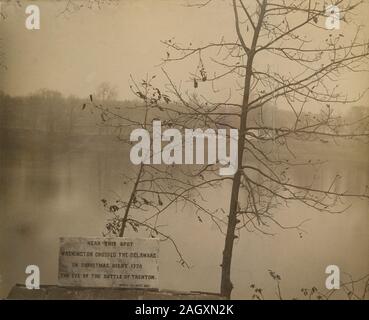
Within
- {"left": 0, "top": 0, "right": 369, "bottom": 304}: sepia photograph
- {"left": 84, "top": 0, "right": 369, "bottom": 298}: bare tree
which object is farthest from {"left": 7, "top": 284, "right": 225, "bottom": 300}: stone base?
Answer: {"left": 84, "top": 0, "right": 369, "bottom": 298}: bare tree

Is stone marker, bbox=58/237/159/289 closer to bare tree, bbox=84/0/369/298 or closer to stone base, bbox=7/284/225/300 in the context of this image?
stone base, bbox=7/284/225/300

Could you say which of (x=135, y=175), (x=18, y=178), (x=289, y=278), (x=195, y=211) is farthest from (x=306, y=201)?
(x=18, y=178)

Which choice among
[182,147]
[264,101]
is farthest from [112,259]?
[264,101]

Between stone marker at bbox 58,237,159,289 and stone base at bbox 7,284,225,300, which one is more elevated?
stone marker at bbox 58,237,159,289

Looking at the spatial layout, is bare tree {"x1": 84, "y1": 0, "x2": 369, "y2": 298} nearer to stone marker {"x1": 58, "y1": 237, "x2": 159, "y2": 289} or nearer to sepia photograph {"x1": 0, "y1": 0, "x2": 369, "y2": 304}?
sepia photograph {"x1": 0, "y1": 0, "x2": 369, "y2": 304}

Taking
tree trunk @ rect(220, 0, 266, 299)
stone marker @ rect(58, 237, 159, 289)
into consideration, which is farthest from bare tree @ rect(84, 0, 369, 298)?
stone marker @ rect(58, 237, 159, 289)

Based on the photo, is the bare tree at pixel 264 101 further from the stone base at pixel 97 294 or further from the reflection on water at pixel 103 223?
the stone base at pixel 97 294

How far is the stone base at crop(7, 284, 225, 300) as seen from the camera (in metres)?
2.43

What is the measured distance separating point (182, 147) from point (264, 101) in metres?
0.51

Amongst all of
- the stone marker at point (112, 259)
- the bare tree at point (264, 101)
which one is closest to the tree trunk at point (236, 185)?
the bare tree at point (264, 101)

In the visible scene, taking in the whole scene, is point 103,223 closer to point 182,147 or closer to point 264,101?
point 182,147

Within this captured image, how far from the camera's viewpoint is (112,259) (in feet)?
7.95

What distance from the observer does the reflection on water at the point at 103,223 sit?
7.95 ft

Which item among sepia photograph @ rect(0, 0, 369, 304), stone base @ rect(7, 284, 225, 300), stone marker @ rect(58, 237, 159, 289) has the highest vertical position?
sepia photograph @ rect(0, 0, 369, 304)
